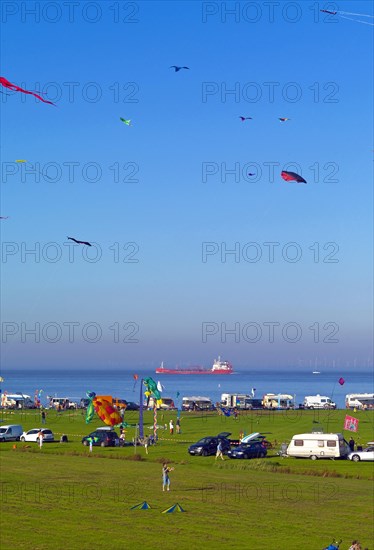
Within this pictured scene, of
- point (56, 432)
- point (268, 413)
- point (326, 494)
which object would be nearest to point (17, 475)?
point (326, 494)

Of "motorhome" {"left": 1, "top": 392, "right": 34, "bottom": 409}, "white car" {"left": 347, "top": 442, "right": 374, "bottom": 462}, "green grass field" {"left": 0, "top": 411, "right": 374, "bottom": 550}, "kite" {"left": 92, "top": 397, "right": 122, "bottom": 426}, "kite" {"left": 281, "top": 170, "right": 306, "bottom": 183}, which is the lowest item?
"green grass field" {"left": 0, "top": 411, "right": 374, "bottom": 550}

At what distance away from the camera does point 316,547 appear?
1091 inches

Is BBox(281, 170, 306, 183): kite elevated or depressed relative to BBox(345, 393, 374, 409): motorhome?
elevated

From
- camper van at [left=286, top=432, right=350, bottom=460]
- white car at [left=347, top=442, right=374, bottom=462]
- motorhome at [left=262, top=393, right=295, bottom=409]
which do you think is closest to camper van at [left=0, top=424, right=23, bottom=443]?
camper van at [left=286, top=432, right=350, bottom=460]

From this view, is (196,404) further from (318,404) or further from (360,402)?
(360,402)

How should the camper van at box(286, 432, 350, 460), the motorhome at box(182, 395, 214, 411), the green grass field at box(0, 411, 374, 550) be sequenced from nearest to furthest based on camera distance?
the green grass field at box(0, 411, 374, 550) < the camper van at box(286, 432, 350, 460) < the motorhome at box(182, 395, 214, 411)

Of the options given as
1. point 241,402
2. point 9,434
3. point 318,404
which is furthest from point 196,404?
point 9,434

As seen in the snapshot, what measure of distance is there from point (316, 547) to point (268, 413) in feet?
231

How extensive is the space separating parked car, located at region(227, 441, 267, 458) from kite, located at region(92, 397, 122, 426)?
10.3 m

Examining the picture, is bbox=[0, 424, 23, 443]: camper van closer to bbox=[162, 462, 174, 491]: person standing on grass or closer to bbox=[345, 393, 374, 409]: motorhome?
bbox=[162, 462, 174, 491]: person standing on grass

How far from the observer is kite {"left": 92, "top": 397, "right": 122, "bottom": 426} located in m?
58.7

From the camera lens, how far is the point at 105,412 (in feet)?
195

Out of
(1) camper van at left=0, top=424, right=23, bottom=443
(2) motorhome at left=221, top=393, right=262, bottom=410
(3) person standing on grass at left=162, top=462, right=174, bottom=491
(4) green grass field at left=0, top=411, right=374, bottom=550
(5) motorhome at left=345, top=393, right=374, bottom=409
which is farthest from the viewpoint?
(5) motorhome at left=345, top=393, right=374, bottom=409

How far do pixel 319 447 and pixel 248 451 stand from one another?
4584 millimetres
